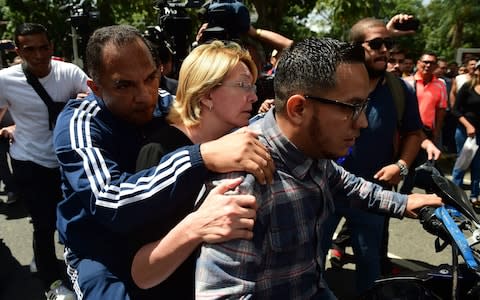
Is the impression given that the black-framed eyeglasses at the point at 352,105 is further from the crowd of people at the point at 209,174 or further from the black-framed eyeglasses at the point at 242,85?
the black-framed eyeglasses at the point at 242,85

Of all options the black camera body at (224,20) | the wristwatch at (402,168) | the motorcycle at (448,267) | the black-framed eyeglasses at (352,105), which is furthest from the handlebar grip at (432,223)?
the black camera body at (224,20)

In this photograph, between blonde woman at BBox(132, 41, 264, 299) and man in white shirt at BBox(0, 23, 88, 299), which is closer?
blonde woman at BBox(132, 41, 264, 299)

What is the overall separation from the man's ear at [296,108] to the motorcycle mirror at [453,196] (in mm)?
719

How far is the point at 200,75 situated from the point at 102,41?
38 cm

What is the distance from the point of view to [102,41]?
162 cm

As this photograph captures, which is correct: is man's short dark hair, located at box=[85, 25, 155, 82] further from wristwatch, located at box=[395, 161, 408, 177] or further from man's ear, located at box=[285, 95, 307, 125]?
wristwatch, located at box=[395, 161, 408, 177]

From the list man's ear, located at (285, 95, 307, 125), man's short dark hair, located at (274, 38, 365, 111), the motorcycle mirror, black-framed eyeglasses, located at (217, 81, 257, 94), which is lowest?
the motorcycle mirror

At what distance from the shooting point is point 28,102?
3195 mm

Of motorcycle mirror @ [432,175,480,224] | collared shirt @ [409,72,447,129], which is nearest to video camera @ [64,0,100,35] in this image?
motorcycle mirror @ [432,175,480,224]

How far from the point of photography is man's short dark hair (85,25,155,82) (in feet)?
5.28

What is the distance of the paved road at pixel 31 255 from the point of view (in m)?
3.52

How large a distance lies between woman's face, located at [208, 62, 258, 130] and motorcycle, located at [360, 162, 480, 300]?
793mm

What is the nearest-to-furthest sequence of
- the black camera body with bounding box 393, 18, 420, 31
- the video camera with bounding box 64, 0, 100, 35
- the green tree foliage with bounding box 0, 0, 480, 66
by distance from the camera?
the black camera body with bounding box 393, 18, 420, 31
the video camera with bounding box 64, 0, 100, 35
the green tree foliage with bounding box 0, 0, 480, 66

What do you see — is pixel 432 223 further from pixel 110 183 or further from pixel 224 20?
pixel 224 20
